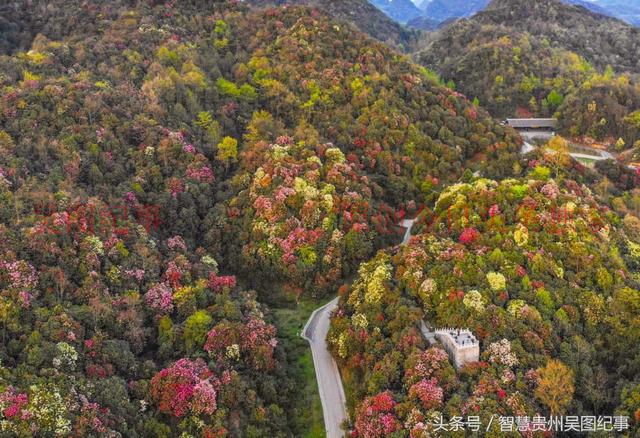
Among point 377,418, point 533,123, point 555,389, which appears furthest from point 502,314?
point 533,123

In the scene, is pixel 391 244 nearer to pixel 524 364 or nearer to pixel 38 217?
pixel 524 364

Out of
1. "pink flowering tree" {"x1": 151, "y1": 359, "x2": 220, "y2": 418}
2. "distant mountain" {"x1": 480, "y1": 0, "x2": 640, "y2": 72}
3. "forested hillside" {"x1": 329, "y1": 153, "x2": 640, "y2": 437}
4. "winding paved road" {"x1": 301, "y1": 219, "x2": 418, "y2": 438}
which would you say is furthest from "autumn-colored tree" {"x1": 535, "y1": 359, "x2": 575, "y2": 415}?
"distant mountain" {"x1": 480, "y1": 0, "x2": 640, "y2": 72}

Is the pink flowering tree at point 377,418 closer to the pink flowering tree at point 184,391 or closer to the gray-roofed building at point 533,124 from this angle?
the pink flowering tree at point 184,391

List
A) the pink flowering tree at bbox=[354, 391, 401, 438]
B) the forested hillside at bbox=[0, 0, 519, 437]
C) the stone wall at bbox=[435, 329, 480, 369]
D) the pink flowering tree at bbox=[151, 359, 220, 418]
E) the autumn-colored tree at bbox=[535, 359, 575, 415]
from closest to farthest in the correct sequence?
1. the pink flowering tree at bbox=[354, 391, 401, 438]
2. the autumn-colored tree at bbox=[535, 359, 575, 415]
3. the pink flowering tree at bbox=[151, 359, 220, 418]
4. the forested hillside at bbox=[0, 0, 519, 437]
5. the stone wall at bbox=[435, 329, 480, 369]

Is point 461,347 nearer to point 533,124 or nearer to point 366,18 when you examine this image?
point 533,124

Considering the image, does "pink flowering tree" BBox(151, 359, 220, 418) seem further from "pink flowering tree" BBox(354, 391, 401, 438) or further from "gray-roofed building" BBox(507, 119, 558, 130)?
"gray-roofed building" BBox(507, 119, 558, 130)

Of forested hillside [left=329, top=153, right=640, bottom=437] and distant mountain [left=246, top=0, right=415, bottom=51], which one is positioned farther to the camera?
distant mountain [left=246, top=0, right=415, bottom=51]

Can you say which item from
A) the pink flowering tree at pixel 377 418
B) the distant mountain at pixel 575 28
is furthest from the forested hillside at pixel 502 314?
the distant mountain at pixel 575 28
